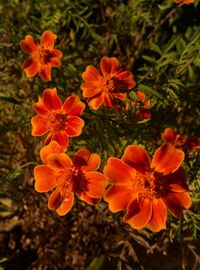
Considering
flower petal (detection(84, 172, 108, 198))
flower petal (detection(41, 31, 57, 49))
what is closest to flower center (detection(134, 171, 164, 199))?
flower petal (detection(84, 172, 108, 198))

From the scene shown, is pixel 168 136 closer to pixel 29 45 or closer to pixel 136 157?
pixel 136 157

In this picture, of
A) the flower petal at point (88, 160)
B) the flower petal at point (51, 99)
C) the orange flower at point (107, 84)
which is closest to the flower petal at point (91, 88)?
the orange flower at point (107, 84)

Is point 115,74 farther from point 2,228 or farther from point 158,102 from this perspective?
point 2,228

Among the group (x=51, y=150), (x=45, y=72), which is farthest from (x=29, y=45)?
(x=51, y=150)

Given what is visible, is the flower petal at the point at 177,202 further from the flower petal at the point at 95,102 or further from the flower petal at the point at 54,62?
the flower petal at the point at 54,62

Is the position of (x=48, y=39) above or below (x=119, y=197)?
above

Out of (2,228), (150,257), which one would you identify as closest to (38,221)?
(2,228)
